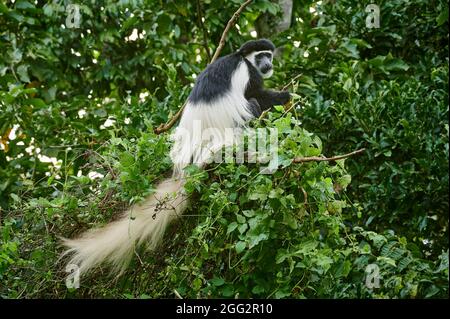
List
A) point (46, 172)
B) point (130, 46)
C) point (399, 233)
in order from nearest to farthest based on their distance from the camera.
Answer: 1. point (399, 233)
2. point (46, 172)
3. point (130, 46)

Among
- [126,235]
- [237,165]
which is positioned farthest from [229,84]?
[126,235]

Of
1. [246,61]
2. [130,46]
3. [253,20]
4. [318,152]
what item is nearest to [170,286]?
[318,152]

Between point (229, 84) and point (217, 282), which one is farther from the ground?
point (229, 84)

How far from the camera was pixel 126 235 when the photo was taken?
8.98 ft

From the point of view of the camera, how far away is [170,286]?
106 inches

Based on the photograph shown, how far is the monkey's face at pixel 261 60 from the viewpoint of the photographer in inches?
157

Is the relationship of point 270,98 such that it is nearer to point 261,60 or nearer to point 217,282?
point 261,60

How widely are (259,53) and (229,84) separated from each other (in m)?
0.44

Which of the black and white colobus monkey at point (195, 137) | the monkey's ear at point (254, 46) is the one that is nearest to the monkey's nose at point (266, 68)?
the black and white colobus monkey at point (195, 137)

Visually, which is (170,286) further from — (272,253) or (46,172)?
(46,172)

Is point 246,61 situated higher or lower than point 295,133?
higher

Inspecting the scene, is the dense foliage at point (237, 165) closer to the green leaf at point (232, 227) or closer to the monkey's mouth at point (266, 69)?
the green leaf at point (232, 227)

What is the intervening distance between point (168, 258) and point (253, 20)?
3207mm

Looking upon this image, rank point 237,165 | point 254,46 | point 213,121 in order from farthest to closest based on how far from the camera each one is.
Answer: point 254,46
point 213,121
point 237,165
